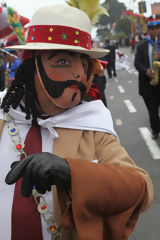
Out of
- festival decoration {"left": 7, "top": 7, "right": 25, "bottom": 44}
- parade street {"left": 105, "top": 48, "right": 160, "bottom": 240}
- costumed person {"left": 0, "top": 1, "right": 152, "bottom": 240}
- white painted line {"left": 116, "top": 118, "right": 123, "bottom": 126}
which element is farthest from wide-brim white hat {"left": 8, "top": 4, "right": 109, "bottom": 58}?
white painted line {"left": 116, "top": 118, "right": 123, "bottom": 126}

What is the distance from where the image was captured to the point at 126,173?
122cm

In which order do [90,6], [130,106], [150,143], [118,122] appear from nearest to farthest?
[90,6] < [150,143] < [118,122] < [130,106]

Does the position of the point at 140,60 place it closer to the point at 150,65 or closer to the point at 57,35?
the point at 150,65

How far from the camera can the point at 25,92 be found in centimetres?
158

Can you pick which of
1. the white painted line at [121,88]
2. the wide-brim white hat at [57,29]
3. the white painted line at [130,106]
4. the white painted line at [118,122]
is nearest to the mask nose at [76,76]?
the wide-brim white hat at [57,29]

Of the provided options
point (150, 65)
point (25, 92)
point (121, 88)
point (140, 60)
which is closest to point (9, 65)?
point (140, 60)

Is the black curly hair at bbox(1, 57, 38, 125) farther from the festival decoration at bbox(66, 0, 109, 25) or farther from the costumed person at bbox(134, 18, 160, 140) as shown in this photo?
the costumed person at bbox(134, 18, 160, 140)

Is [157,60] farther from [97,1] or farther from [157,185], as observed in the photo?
[97,1]

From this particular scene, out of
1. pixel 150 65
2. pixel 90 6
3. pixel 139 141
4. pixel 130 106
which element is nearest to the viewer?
pixel 90 6

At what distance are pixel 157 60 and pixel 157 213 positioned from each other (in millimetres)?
2322

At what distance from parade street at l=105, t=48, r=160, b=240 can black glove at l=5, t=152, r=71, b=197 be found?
199 cm

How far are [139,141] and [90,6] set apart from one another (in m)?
3.75

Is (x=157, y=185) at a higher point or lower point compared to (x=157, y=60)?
lower

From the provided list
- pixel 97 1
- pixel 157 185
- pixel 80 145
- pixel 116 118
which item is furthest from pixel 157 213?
pixel 116 118
